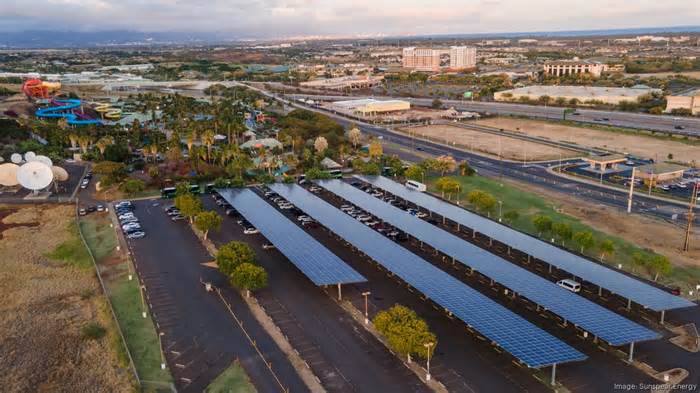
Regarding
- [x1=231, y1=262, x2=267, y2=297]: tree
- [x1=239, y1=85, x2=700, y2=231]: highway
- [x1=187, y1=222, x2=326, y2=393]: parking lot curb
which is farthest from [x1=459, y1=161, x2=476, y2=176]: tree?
[x1=187, y1=222, x2=326, y2=393]: parking lot curb

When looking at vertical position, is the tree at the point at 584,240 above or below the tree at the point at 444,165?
below

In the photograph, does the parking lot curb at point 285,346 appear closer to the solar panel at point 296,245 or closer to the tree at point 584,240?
the solar panel at point 296,245

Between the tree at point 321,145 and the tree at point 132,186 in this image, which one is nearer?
the tree at point 132,186

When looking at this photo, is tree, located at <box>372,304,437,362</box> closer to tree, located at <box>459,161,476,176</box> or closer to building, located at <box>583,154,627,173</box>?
tree, located at <box>459,161,476,176</box>

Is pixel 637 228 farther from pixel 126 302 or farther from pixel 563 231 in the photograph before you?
pixel 126 302

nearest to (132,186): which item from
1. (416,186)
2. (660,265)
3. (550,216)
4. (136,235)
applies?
(136,235)

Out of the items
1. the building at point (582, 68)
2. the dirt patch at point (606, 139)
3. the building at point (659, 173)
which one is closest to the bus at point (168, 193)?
the building at point (659, 173)
